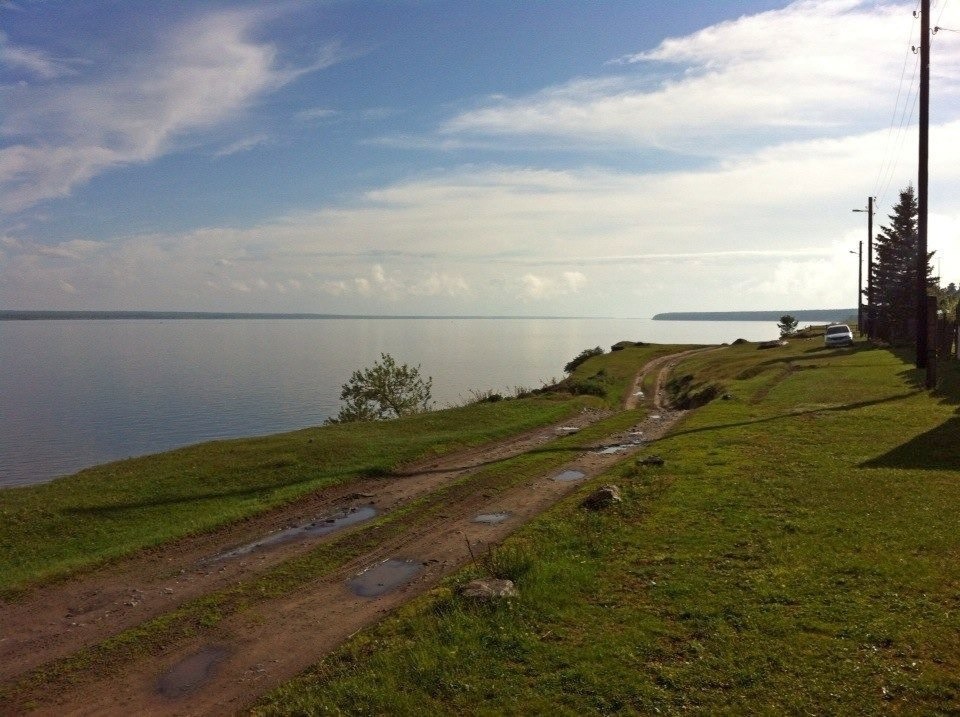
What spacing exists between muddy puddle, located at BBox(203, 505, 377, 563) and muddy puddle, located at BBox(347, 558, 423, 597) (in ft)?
10.9

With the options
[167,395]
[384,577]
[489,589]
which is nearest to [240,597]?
[384,577]

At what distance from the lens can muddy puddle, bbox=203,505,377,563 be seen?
49.6ft

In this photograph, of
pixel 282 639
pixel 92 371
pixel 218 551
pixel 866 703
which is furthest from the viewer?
pixel 92 371

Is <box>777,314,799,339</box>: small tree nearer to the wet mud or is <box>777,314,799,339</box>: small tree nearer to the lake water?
the lake water

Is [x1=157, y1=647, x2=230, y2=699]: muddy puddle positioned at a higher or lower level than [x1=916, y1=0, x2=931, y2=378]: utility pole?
lower

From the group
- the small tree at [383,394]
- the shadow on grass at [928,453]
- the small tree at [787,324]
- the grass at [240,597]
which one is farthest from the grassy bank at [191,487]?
the small tree at [787,324]

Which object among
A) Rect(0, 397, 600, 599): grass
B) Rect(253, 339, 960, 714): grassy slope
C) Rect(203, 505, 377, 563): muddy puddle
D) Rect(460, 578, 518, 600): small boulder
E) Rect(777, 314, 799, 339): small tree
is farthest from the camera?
Rect(777, 314, 799, 339): small tree

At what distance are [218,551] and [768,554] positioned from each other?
11924mm

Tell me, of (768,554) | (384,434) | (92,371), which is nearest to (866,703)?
(768,554)

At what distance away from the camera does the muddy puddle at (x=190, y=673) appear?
30.3 ft

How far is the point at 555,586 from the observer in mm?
10867

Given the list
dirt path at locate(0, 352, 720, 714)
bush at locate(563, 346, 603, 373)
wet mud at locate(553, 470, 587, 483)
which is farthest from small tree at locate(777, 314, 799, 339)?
dirt path at locate(0, 352, 720, 714)

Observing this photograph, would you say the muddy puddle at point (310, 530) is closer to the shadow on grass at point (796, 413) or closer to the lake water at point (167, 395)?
the shadow on grass at point (796, 413)

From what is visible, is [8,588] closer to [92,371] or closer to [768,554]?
[768,554]
